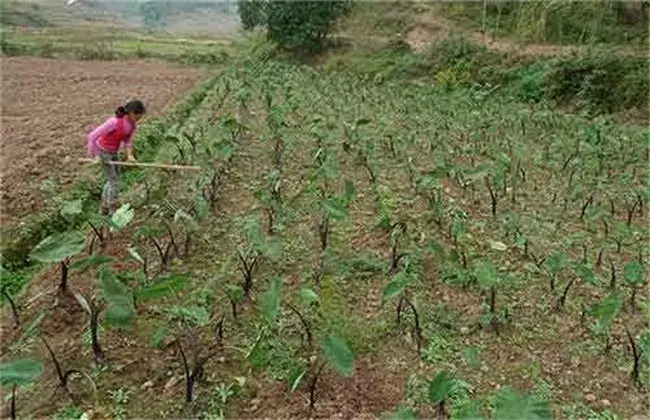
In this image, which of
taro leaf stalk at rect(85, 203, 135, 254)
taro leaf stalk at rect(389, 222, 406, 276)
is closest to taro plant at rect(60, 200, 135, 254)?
taro leaf stalk at rect(85, 203, 135, 254)

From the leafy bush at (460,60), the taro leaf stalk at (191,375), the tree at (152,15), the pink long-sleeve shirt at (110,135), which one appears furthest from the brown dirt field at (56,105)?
the tree at (152,15)

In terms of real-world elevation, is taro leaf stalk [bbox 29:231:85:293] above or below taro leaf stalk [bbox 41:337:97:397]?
above

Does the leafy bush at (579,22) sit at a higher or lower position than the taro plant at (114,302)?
lower

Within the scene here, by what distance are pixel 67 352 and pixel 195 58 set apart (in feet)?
77.2

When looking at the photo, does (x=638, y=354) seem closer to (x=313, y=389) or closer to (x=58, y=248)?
(x=313, y=389)

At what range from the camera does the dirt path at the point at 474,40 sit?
59.3ft

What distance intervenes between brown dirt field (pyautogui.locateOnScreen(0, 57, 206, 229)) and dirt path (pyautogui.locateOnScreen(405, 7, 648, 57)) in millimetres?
7658

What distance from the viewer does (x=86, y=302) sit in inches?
179

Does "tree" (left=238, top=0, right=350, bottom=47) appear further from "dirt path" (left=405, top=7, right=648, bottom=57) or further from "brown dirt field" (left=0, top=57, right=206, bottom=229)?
"brown dirt field" (left=0, top=57, right=206, bottom=229)

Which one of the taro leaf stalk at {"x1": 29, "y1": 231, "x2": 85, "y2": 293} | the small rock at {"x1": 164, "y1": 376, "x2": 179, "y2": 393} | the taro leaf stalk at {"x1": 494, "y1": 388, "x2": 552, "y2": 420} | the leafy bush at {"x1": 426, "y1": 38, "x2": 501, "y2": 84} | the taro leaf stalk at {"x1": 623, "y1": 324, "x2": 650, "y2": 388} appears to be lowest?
the leafy bush at {"x1": 426, "y1": 38, "x2": 501, "y2": 84}

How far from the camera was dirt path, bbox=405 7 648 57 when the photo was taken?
18.1 meters

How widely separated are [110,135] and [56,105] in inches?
352

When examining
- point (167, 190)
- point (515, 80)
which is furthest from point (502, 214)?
point (515, 80)

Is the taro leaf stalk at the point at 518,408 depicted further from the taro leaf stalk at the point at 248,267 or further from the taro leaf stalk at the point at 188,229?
the taro leaf stalk at the point at 188,229
